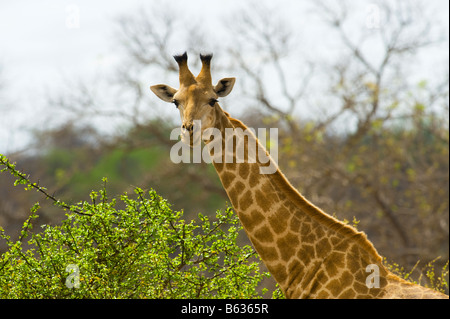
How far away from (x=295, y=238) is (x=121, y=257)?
2.13m

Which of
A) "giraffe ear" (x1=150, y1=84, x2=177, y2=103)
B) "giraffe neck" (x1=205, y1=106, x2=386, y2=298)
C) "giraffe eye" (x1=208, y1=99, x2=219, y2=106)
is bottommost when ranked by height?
"giraffe neck" (x1=205, y1=106, x2=386, y2=298)

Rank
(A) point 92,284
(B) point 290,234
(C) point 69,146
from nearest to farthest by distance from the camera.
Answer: (B) point 290,234, (A) point 92,284, (C) point 69,146

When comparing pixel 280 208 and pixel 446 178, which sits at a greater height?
pixel 446 178

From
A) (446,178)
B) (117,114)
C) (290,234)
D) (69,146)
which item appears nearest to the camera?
(290,234)

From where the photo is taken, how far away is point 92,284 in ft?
25.0

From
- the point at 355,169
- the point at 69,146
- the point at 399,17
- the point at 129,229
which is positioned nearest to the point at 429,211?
the point at 355,169

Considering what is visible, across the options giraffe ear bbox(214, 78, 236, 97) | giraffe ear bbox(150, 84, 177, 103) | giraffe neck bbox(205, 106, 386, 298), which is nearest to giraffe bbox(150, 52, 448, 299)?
giraffe neck bbox(205, 106, 386, 298)

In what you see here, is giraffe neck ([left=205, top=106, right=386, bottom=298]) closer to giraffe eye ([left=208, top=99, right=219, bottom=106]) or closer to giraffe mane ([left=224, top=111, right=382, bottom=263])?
giraffe mane ([left=224, top=111, right=382, bottom=263])

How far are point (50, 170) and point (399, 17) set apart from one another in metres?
33.7

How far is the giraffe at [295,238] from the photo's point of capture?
6617mm

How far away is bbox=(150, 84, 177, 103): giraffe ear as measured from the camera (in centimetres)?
788

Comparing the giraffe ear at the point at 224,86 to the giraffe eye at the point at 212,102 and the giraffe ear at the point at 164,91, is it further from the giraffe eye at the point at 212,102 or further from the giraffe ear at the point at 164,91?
the giraffe ear at the point at 164,91

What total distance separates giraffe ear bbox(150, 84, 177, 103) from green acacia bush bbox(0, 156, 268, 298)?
110cm
